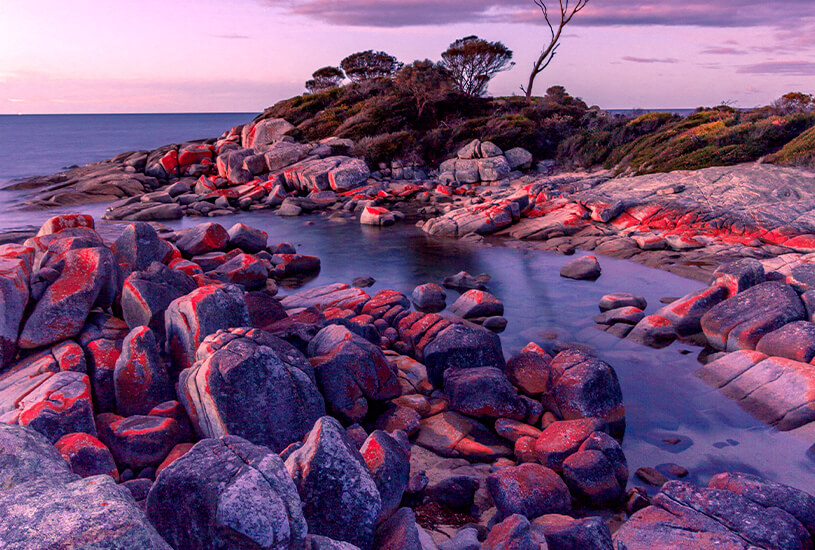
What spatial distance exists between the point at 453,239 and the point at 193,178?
25.2 m

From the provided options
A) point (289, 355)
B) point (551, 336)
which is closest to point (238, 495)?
point (289, 355)

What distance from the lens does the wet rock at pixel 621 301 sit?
15.6 metres

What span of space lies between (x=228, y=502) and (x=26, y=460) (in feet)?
6.37

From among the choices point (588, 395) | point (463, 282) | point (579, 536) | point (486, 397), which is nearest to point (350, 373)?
point (486, 397)

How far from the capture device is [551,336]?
46.7 ft

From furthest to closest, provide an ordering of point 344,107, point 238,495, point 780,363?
point 344,107 → point 780,363 → point 238,495

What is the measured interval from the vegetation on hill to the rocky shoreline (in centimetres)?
1080

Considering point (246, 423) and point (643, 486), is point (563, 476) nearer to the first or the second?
point (643, 486)

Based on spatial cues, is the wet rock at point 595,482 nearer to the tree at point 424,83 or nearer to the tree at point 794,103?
the tree at point 794,103

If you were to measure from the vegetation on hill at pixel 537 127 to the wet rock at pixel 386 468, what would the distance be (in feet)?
87.7

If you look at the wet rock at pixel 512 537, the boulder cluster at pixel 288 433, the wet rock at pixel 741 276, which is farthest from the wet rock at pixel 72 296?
the wet rock at pixel 741 276

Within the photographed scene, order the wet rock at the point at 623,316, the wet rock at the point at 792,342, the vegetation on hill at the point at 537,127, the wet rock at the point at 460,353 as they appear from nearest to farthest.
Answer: the wet rock at the point at 792,342, the wet rock at the point at 460,353, the wet rock at the point at 623,316, the vegetation on hill at the point at 537,127

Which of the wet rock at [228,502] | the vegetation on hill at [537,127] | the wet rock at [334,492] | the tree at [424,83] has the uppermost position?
the tree at [424,83]

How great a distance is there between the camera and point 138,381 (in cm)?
886
